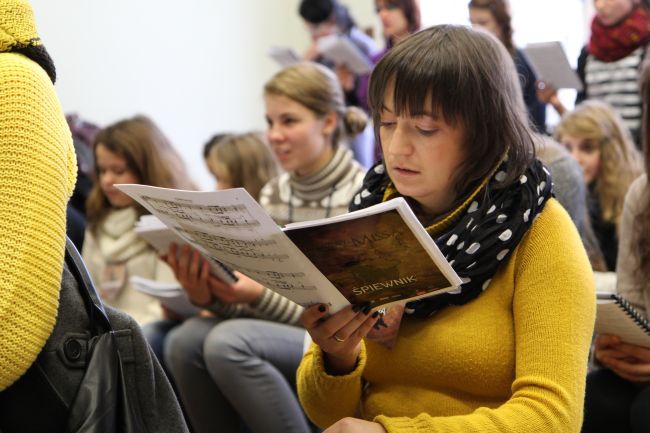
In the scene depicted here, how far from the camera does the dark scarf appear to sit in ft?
10.8

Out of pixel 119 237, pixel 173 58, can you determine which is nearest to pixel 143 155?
pixel 119 237

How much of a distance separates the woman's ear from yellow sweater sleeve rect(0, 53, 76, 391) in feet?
4.93

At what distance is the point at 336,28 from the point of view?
4422 millimetres

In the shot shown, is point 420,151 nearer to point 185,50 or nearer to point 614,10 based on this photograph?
point 614,10

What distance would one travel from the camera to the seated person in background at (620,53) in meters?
3.30

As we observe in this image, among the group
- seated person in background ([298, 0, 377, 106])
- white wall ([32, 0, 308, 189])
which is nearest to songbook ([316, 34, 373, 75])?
seated person in background ([298, 0, 377, 106])

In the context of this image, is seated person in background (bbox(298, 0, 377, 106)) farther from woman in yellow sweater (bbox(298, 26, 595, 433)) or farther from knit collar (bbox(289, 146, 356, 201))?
woman in yellow sweater (bbox(298, 26, 595, 433))

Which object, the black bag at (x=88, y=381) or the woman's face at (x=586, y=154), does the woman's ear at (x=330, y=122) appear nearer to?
the woman's face at (x=586, y=154)

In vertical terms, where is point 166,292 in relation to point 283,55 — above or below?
below

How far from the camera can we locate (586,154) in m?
2.90

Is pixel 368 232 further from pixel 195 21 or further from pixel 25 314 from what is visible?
pixel 195 21

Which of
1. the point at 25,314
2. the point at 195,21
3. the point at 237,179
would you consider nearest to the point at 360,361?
the point at 25,314

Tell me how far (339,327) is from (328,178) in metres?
1.26

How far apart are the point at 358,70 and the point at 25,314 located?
304 cm
